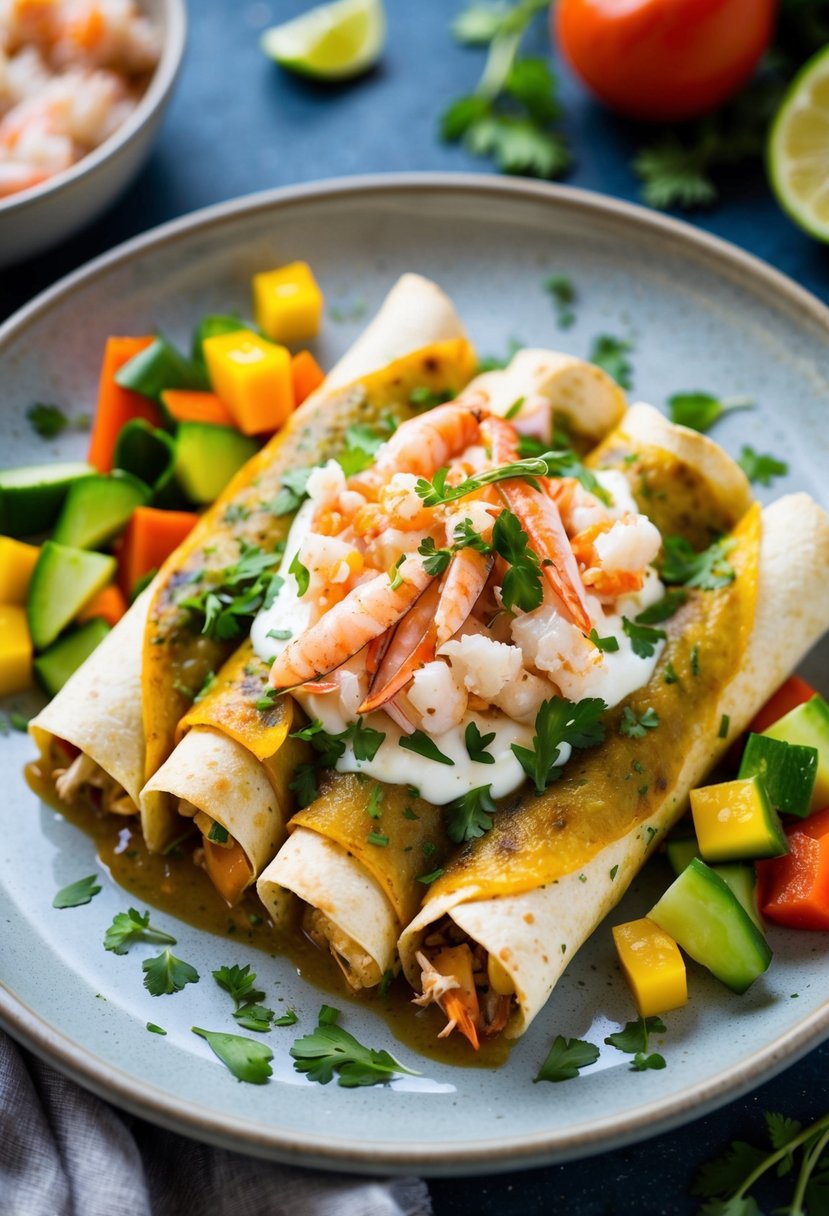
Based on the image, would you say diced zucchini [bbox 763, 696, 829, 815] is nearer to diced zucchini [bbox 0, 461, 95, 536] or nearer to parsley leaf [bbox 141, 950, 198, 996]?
parsley leaf [bbox 141, 950, 198, 996]

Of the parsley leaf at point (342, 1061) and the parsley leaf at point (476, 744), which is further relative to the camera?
the parsley leaf at point (476, 744)

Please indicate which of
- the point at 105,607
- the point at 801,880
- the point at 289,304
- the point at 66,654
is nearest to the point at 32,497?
the point at 105,607

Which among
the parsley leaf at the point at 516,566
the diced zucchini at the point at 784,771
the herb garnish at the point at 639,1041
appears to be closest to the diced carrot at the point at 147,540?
the parsley leaf at the point at 516,566

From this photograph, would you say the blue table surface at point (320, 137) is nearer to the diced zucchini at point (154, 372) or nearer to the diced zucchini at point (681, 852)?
the diced zucchini at point (154, 372)

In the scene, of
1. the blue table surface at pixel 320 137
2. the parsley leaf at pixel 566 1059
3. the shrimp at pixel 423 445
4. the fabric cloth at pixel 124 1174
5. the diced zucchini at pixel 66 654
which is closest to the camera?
the fabric cloth at pixel 124 1174

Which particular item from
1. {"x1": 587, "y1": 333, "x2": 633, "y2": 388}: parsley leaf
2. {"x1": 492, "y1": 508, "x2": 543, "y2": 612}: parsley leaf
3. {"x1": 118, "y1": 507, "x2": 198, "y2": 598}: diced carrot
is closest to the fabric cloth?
{"x1": 492, "y1": 508, "x2": 543, "y2": 612}: parsley leaf

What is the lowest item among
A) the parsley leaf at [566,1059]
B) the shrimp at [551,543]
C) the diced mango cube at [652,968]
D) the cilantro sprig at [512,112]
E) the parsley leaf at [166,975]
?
the parsley leaf at [166,975]

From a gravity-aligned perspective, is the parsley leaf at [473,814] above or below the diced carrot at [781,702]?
below

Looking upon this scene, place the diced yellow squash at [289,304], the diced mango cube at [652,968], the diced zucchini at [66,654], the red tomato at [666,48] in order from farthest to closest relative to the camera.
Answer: the red tomato at [666,48] → the diced yellow squash at [289,304] → the diced zucchini at [66,654] → the diced mango cube at [652,968]

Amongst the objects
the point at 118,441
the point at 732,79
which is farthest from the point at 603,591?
the point at 732,79
